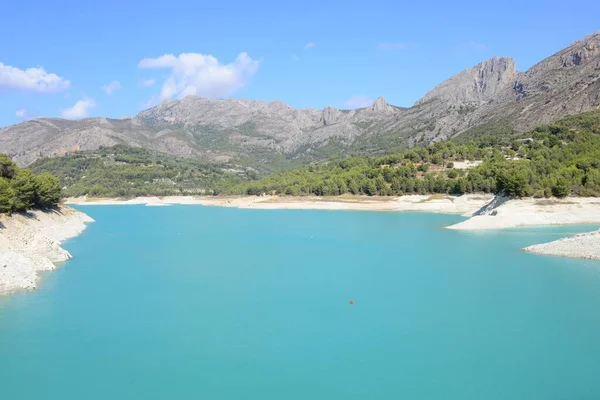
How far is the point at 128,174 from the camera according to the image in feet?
452

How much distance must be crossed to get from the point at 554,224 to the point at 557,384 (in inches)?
1617

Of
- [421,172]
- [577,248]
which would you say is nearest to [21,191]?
[577,248]

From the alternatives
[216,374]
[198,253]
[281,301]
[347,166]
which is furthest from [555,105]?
[216,374]

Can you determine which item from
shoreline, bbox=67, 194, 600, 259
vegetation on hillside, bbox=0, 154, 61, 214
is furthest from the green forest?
vegetation on hillside, bbox=0, 154, 61, 214

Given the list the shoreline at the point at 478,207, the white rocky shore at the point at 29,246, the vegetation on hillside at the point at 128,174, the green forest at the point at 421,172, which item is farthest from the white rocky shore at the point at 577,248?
the vegetation on hillside at the point at 128,174

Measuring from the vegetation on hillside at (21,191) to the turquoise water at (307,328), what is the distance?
6.25 m

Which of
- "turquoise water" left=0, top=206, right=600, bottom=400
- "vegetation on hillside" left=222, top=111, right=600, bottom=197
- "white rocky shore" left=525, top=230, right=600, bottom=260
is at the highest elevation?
"vegetation on hillside" left=222, top=111, right=600, bottom=197

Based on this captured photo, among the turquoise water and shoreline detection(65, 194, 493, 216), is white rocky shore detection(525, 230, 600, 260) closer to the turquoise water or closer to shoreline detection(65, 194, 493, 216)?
the turquoise water

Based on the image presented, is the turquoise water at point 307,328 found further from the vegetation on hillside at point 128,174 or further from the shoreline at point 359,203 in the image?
the vegetation on hillside at point 128,174

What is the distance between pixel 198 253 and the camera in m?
38.3

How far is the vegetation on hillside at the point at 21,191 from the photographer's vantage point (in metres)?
35.9

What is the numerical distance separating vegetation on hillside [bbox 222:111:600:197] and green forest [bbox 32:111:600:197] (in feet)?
0.35

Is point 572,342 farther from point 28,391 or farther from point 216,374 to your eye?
point 28,391

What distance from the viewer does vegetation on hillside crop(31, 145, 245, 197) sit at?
12575cm
